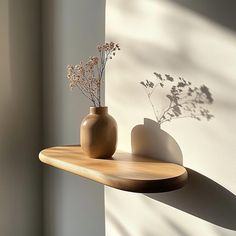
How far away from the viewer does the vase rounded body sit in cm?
112

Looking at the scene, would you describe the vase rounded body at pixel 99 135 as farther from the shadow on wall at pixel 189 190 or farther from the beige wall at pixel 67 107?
the beige wall at pixel 67 107

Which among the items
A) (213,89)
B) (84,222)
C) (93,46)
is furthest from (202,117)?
(84,222)

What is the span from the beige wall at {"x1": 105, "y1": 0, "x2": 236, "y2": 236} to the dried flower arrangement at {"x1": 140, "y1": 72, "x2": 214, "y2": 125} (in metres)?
0.02

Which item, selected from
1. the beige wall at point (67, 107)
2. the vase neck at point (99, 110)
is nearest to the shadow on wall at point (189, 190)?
the vase neck at point (99, 110)

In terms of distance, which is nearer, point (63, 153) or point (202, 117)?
point (202, 117)

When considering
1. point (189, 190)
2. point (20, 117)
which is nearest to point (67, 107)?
point (20, 117)

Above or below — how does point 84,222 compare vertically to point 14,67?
below

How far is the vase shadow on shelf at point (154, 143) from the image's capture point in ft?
3.46

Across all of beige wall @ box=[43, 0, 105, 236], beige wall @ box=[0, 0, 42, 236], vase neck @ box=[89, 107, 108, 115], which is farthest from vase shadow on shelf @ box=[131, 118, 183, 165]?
beige wall @ box=[0, 0, 42, 236]

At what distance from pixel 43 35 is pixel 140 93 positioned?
28.4 inches

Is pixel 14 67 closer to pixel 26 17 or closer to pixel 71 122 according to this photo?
pixel 26 17

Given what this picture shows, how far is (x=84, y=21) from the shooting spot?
1416mm

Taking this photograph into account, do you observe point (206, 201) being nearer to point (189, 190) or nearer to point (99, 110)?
point (189, 190)

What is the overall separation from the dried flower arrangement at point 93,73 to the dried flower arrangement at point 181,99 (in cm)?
19
